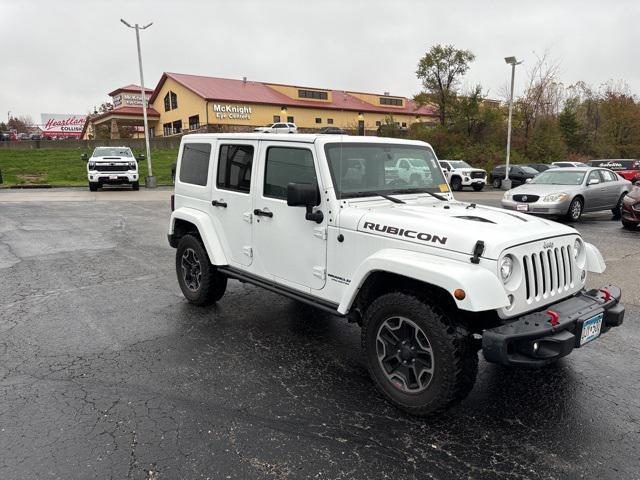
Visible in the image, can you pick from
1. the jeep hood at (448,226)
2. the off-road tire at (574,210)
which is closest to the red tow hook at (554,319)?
the jeep hood at (448,226)

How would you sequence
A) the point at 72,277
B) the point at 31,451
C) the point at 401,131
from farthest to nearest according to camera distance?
1. the point at 401,131
2. the point at 72,277
3. the point at 31,451

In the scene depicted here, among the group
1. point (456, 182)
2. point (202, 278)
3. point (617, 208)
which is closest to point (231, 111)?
point (456, 182)

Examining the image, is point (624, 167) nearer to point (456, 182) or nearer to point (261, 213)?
point (456, 182)

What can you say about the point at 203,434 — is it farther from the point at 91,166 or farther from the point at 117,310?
the point at 91,166

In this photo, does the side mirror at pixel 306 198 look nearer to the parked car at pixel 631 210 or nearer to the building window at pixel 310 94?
the parked car at pixel 631 210

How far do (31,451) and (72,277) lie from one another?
462 centimetres

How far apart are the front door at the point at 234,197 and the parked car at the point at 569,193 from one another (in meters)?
9.40

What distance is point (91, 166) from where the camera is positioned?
20.9m

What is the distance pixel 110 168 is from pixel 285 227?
19.0 meters

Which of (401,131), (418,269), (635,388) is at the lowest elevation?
(635,388)

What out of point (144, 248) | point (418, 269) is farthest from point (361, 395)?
point (144, 248)

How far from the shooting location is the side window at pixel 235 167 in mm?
4715

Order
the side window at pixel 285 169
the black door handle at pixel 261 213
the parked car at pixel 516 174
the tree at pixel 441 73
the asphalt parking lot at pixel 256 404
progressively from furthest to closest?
1. the tree at pixel 441 73
2. the parked car at pixel 516 174
3. the black door handle at pixel 261 213
4. the side window at pixel 285 169
5. the asphalt parking lot at pixel 256 404

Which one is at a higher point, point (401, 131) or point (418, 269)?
point (401, 131)
